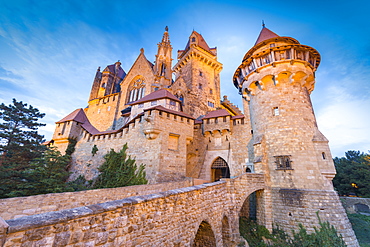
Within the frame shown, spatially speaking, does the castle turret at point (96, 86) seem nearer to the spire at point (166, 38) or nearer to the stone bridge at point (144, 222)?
the spire at point (166, 38)

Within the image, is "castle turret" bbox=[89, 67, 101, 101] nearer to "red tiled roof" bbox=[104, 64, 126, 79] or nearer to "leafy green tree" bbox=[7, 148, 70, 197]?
"red tiled roof" bbox=[104, 64, 126, 79]

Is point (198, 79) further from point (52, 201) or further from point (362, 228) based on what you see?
point (362, 228)

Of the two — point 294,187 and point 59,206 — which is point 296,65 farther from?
point 59,206

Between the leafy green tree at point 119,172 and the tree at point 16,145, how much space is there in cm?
477

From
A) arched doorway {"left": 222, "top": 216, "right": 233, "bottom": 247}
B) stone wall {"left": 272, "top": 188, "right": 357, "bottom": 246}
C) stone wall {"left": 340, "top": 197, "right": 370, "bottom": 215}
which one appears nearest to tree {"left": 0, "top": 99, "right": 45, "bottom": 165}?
arched doorway {"left": 222, "top": 216, "right": 233, "bottom": 247}

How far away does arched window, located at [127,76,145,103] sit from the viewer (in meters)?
22.4

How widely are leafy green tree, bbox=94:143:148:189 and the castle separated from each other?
24.2 inches

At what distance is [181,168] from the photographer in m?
12.5

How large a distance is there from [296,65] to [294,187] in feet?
29.1

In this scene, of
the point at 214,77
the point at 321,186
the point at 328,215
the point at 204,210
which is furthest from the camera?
the point at 214,77

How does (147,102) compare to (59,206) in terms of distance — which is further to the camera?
(147,102)

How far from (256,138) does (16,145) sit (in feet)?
59.5

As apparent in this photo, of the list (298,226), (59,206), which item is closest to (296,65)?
(298,226)

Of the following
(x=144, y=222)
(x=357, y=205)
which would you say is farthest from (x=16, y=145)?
(x=357, y=205)
